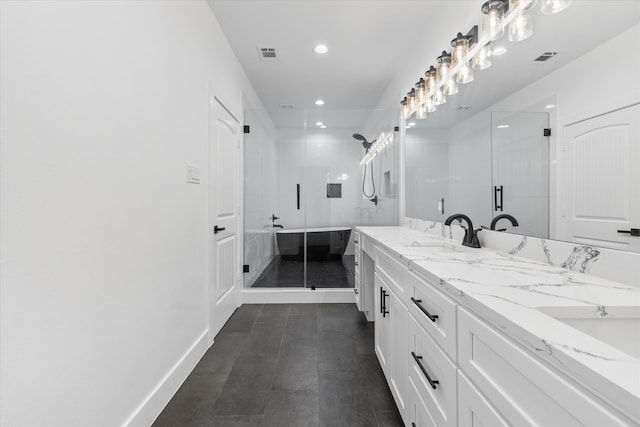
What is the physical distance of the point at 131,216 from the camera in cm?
135

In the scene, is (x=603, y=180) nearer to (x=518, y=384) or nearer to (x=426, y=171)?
(x=518, y=384)

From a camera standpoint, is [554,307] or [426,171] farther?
[426,171]

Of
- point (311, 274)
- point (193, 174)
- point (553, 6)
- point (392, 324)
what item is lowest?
point (311, 274)

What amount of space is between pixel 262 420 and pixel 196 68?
222cm

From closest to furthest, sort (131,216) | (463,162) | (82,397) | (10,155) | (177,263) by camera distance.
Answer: (10,155) < (82,397) < (131,216) < (177,263) < (463,162)

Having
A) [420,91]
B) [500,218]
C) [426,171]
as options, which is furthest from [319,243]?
[500,218]

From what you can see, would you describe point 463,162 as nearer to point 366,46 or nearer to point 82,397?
point 366,46

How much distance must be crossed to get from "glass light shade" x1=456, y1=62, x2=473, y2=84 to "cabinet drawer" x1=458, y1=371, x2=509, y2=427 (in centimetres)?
176

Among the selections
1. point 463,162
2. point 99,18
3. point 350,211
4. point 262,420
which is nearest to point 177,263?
point 262,420

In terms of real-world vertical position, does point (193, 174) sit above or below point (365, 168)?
below

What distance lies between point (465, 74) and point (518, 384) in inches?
73.6

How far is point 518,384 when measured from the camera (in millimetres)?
608

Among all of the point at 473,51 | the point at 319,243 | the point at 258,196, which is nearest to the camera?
the point at 473,51

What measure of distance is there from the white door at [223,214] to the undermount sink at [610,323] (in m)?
2.19
